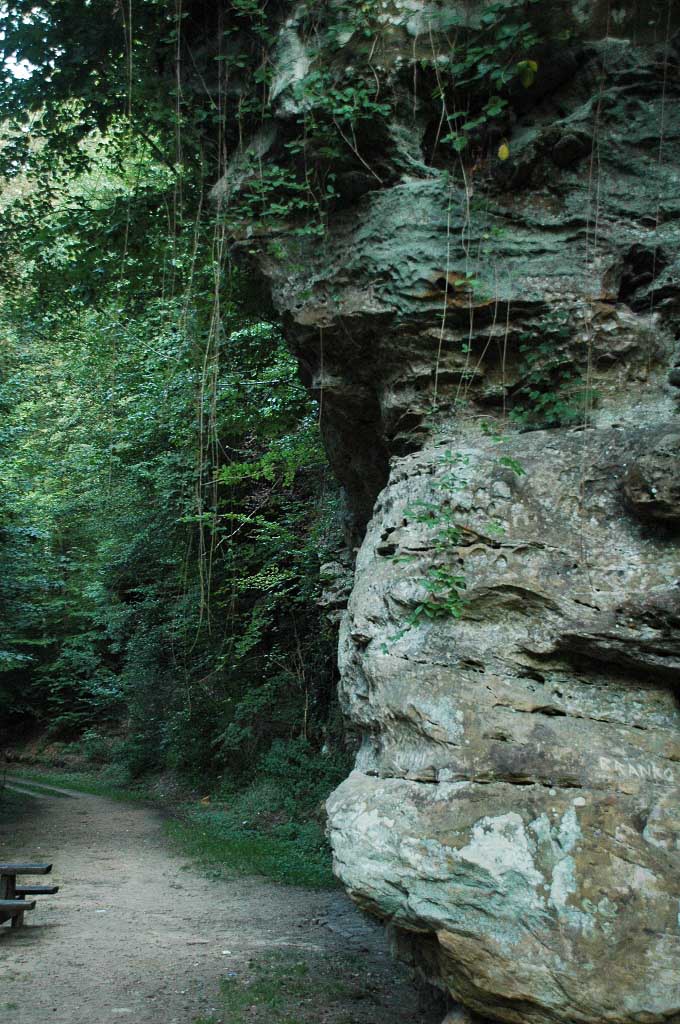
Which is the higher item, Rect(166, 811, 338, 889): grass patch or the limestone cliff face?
the limestone cliff face

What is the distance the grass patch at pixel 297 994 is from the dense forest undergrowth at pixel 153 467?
2808mm

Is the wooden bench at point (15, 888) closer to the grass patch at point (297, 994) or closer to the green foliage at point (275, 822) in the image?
the grass patch at point (297, 994)

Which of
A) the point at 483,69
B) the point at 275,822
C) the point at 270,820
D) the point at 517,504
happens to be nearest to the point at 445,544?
the point at 517,504

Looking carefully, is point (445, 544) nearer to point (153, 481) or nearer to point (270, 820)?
point (270, 820)

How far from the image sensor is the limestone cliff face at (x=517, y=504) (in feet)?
A: 11.8

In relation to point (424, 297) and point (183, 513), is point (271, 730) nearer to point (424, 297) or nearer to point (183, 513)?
point (183, 513)

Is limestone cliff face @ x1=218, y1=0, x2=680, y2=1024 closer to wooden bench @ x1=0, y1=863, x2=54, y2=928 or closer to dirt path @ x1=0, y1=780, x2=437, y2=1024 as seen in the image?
dirt path @ x1=0, y1=780, x2=437, y2=1024

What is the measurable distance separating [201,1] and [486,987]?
6.81m

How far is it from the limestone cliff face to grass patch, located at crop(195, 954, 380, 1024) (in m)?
1.26

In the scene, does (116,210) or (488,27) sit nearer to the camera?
(488,27)

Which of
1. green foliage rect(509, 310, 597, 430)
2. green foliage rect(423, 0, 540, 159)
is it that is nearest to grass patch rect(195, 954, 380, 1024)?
green foliage rect(509, 310, 597, 430)

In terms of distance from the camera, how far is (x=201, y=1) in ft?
20.4

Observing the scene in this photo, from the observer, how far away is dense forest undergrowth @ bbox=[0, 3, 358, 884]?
684 cm

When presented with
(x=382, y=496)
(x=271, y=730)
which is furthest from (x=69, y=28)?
(x=271, y=730)
